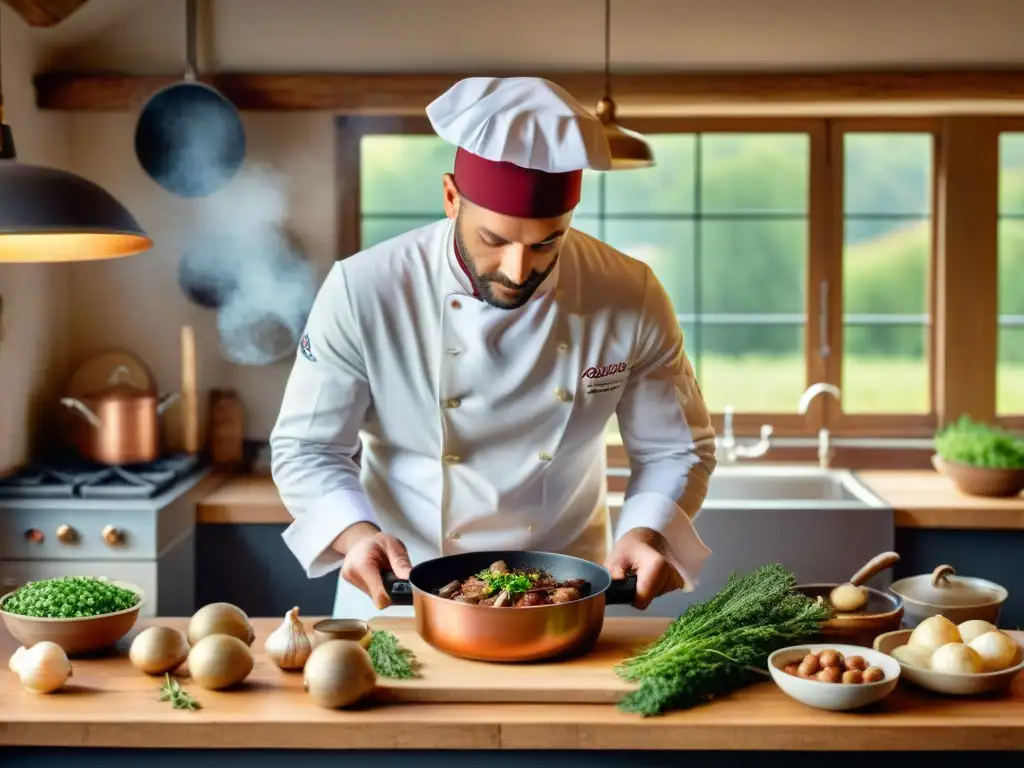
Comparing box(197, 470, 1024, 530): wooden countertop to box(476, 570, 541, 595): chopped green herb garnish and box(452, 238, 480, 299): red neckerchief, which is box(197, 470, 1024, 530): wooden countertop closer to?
box(452, 238, 480, 299): red neckerchief

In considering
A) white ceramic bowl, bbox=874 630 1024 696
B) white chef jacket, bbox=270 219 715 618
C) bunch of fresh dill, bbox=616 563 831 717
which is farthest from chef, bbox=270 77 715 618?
white ceramic bowl, bbox=874 630 1024 696

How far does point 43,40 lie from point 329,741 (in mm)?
2967

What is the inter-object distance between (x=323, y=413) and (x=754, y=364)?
234 centimetres

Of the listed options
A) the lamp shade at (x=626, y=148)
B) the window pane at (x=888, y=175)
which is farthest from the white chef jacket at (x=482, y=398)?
the window pane at (x=888, y=175)

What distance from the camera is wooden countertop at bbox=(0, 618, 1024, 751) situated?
1.57m

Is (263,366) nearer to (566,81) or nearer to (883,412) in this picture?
(566,81)

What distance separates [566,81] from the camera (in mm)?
3885

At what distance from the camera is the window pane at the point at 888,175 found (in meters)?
4.13

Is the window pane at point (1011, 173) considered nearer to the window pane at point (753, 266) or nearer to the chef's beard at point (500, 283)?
the window pane at point (753, 266)

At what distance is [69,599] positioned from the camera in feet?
6.05

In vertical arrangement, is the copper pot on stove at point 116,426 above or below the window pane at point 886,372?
below

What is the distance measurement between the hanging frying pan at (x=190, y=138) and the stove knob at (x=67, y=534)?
1.19 meters

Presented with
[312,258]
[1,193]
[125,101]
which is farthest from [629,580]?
[125,101]

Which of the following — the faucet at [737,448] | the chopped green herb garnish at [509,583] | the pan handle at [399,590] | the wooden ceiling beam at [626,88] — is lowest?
the pan handle at [399,590]
